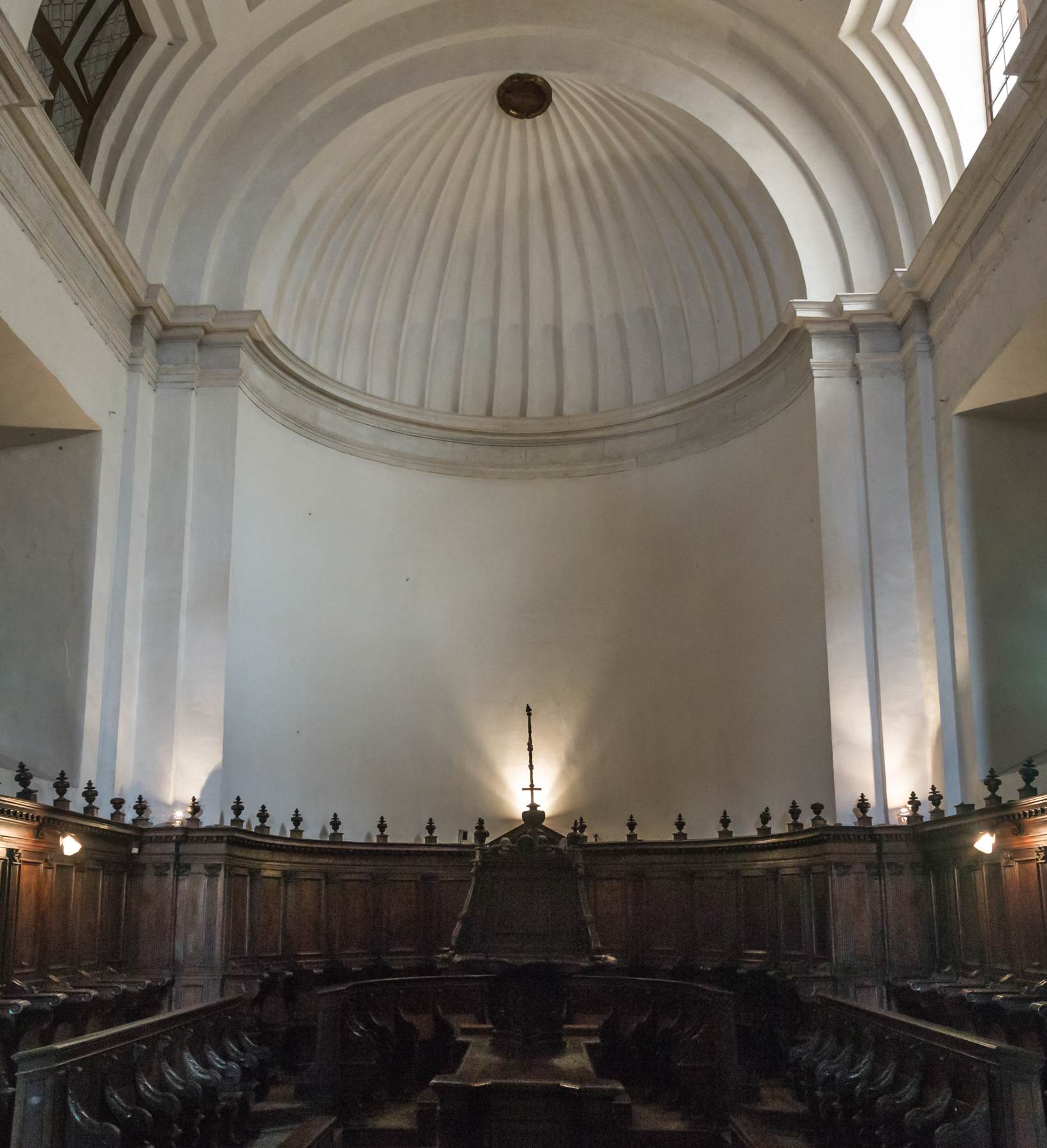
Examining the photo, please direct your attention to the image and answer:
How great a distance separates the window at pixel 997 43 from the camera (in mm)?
11797

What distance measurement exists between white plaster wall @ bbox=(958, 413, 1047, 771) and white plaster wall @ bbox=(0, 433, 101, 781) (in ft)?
29.9

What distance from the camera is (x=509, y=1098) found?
8367 millimetres

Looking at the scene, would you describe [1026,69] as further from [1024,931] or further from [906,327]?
[1024,931]

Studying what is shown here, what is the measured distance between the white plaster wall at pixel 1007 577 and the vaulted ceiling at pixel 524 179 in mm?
2560

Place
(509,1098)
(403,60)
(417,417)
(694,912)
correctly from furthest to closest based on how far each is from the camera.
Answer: (417,417)
(403,60)
(694,912)
(509,1098)

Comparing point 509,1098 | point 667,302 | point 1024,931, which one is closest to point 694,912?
point 1024,931

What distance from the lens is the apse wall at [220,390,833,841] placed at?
14.4 metres

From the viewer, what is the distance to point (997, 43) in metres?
12.2

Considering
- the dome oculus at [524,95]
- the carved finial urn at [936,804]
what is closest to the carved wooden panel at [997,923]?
the carved finial urn at [936,804]

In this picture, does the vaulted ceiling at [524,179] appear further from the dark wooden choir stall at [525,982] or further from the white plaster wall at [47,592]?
the dark wooden choir stall at [525,982]

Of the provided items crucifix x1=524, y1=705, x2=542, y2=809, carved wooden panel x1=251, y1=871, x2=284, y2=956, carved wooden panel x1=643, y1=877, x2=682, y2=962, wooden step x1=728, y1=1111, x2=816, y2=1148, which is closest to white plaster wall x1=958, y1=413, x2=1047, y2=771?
carved wooden panel x1=643, y1=877, x2=682, y2=962

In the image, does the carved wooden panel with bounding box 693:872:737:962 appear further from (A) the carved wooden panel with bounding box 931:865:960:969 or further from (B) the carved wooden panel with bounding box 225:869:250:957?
(B) the carved wooden panel with bounding box 225:869:250:957

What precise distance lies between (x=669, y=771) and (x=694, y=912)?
2394 mm

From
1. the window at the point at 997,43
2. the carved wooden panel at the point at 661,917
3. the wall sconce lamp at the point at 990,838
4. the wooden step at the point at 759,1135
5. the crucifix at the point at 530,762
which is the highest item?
the window at the point at 997,43
